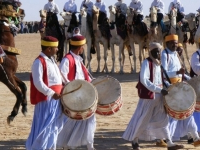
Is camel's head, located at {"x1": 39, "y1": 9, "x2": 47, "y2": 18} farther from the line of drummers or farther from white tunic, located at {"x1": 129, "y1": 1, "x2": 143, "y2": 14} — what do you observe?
the line of drummers

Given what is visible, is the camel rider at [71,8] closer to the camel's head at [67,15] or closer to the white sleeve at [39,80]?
the camel's head at [67,15]

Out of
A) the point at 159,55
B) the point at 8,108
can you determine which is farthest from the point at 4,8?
the point at 159,55

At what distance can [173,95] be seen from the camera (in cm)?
858

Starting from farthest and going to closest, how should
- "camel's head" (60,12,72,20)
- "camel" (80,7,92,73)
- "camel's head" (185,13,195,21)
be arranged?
"camel's head" (185,13,195,21), "camel's head" (60,12,72,20), "camel" (80,7,92,73)

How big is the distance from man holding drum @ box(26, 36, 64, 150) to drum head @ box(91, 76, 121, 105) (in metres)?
0.80

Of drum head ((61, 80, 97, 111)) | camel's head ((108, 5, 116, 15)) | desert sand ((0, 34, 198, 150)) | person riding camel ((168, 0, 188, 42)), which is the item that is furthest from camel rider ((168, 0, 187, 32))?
drum head ((61, 80, 97, 111))

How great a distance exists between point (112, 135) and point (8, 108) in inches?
151

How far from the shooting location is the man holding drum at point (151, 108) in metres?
8.59

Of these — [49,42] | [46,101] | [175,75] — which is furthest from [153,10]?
[46,101]

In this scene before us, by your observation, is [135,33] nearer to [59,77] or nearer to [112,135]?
[112,135]

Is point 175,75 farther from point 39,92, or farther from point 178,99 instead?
point 39,92

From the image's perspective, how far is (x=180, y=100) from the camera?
8.59 meters

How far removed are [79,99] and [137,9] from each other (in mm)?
15495

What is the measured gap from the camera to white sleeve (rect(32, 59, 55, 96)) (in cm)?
755
